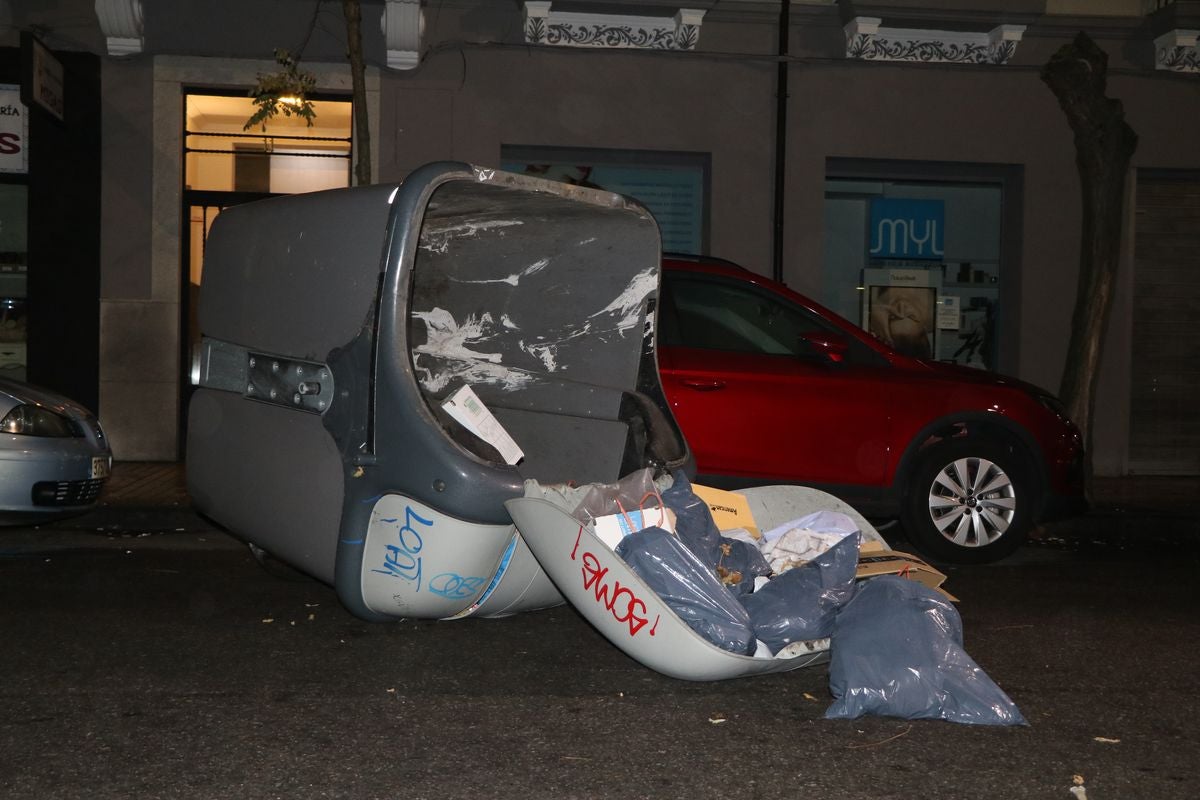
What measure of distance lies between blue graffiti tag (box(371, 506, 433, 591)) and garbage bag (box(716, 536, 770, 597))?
3.70 feet

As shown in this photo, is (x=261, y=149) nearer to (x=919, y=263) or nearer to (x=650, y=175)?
(x=650, y=175)

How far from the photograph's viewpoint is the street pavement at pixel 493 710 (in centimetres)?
363

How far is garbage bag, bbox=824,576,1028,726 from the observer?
4.20 metres

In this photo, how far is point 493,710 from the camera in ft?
14.1

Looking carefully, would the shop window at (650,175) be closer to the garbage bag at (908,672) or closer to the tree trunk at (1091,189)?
the tree trunk at (1091,189)

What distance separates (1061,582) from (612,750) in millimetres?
4127

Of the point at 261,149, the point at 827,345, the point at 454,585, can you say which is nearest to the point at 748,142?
the point at 261,149

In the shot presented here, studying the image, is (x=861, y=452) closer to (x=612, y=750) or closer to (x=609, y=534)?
(x=609, y=534)

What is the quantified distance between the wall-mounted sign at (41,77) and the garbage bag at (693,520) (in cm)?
786

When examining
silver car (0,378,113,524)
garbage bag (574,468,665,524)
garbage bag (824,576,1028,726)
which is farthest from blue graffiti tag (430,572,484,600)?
silver car (0,378,113,524)

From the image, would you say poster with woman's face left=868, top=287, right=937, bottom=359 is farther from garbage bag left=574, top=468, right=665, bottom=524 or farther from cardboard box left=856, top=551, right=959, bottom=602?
garbage bag left=574, top=468, right=665, bottom=524

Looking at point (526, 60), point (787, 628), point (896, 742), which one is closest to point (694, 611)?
point (787, 628)

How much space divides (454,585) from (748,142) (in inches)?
331

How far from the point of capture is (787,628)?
14.7ft
